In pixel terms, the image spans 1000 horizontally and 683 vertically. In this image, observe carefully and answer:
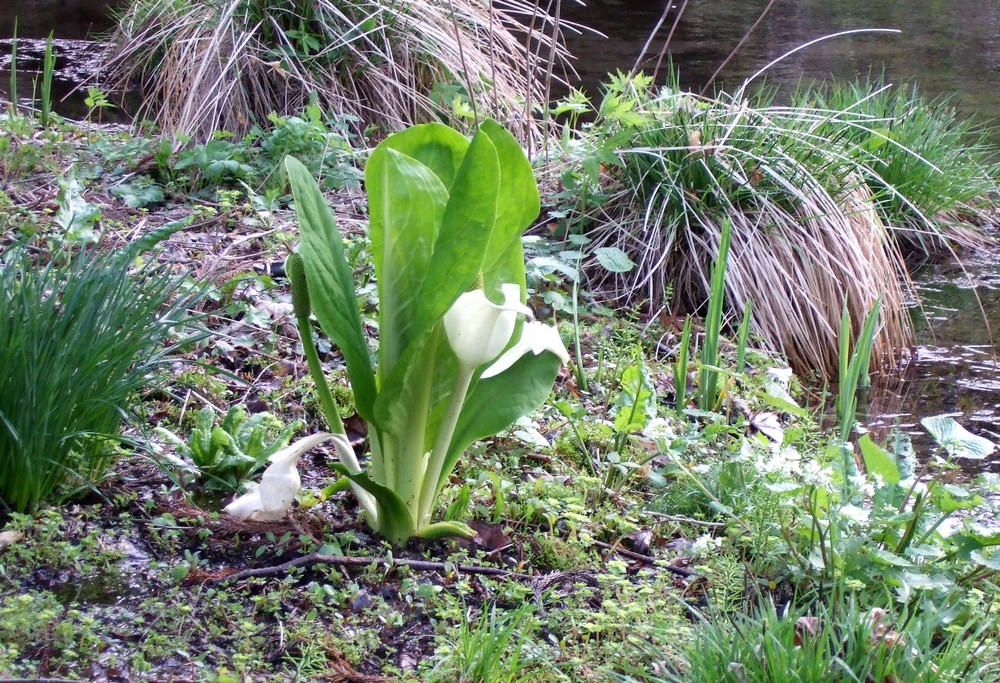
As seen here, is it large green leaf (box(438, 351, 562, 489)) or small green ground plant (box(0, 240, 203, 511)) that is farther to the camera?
large green leaf (box(438, 351, 562, 489))

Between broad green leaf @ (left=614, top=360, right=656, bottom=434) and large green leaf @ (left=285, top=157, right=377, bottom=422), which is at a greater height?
large green leaf @ (left=285, top=157, right=377, bottom=422)

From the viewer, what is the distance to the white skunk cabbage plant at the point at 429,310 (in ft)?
5.15

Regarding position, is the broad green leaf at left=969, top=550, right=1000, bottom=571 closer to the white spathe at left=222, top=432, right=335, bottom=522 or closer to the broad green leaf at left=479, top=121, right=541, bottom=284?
the broad green leaf at left=479, top=121, right=541, bottom=284

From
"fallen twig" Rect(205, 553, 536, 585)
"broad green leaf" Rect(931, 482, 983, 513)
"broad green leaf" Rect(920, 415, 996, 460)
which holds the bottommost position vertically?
"fallen twig" Rect(205, 553, 536, 585)

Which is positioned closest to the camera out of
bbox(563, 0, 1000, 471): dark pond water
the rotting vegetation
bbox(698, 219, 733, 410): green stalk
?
the rotting vegetation

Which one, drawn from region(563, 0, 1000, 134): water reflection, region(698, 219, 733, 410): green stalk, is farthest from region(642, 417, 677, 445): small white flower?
region(563, 0, 1000, 134): water reflection

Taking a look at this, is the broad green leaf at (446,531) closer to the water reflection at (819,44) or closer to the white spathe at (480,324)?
the white spathe at (480,324)

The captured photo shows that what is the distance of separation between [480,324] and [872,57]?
729 centimetres

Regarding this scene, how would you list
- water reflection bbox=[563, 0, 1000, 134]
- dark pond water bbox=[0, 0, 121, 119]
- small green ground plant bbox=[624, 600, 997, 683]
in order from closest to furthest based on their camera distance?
small green ground plant bbox=[624, 600, 997, 683] → dark pond water bbox=[0, 0, 121, 119] → water reflection bbox=[563, 0, 1000, 134]

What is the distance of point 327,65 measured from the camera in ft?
14.8

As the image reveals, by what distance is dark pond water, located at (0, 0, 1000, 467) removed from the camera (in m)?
3.55

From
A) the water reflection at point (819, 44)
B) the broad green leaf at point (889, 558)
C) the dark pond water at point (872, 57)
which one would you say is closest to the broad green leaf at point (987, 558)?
the broad green leaf at point (889, 558)

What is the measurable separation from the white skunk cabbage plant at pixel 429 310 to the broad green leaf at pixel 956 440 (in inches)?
28.9

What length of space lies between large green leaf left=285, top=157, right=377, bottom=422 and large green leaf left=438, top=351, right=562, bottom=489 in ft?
0.64
